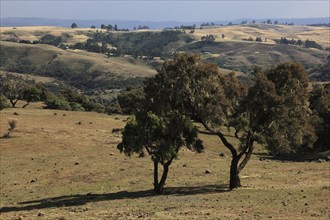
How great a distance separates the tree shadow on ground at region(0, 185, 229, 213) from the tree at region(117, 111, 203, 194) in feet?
4.99

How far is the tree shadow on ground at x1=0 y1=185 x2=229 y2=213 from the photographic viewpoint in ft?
104

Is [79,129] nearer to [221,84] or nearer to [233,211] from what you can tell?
[221,84]

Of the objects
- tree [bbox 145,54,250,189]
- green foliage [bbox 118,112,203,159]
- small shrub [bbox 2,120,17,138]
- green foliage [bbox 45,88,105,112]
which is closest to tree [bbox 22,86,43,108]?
green foliage [bbox 45,88,105,112]

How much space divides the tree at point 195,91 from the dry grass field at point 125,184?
585cm

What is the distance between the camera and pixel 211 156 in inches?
2317

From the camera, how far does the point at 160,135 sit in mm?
34219

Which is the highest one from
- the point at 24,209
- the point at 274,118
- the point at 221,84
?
the point at 221,84

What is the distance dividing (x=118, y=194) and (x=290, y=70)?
16.2 m

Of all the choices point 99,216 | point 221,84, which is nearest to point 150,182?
point 221,84

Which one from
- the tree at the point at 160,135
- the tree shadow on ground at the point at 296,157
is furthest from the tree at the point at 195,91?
the tree shadow on ground at the point at 296,157

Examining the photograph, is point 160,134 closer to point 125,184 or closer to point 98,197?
point 98,197

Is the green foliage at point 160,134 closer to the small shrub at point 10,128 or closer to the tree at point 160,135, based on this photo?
the tree at point 160,135

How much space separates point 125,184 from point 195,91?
40.3 feet

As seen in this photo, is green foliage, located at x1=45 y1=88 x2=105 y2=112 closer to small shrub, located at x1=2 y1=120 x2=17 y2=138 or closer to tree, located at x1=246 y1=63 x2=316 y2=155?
small shrub, located at x1=2 y1=120 x2=17 y2=138
